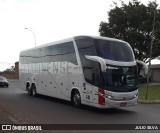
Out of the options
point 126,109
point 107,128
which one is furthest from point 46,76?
point 107,128

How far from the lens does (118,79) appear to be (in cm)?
1594

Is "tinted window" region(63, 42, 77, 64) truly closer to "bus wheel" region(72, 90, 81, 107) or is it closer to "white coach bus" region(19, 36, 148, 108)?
"white coach bus" region(19, 36, 148, 108)

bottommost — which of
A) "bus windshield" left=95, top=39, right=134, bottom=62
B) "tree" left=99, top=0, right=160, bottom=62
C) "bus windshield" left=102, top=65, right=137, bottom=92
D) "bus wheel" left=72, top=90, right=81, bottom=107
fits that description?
"bus wheel" left=72, top=90, right=81, bottom=107

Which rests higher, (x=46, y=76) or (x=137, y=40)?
(x=137, y=40)

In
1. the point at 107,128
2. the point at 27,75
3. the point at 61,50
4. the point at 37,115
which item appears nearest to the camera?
the point at 107,128

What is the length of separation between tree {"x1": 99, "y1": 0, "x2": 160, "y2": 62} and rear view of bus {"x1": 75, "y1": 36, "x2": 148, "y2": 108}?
31.1 metres

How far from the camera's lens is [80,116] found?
49.0 feet

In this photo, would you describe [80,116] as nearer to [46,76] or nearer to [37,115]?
[37,115]

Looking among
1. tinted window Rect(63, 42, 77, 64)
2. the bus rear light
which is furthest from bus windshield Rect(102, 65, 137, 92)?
tinted window Rect(63, 42, 77, 64)

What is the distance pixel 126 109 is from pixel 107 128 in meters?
6.18

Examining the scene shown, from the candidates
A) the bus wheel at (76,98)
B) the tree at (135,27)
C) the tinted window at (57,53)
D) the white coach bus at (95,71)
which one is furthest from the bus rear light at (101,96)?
the tree at (135,27)

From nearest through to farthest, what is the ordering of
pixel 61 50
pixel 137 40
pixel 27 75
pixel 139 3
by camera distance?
pixel 61 50 < pixel 27 75 < pixel 137 40 < pixel 139 3

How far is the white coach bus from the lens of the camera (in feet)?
51.5

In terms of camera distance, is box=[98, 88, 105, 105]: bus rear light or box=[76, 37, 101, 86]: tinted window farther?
box=[76, 37, 101, 86]: tinted window
